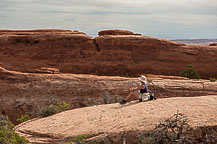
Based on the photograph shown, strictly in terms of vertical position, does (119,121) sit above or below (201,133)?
below

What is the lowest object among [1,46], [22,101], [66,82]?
[22,101]

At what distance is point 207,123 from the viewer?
8.99 m

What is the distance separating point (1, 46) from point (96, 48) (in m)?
9.55

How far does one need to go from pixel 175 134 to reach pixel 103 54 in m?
19.6

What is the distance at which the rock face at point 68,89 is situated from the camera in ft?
66.6

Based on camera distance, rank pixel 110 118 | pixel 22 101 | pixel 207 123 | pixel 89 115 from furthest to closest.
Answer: pixel 22 101 → pixel 89 115 → pixel 110 118 → pixel 207 123

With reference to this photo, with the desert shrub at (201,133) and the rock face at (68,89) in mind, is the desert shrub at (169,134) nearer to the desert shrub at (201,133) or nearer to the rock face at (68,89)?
the desert shrub at (201,133)

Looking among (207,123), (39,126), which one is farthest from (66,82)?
(207,123)

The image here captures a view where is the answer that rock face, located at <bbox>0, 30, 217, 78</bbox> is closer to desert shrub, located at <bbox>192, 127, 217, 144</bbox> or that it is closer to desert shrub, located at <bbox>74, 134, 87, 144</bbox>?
desert shrub, located at <bbox>74, 134, 87, 144</bbox>

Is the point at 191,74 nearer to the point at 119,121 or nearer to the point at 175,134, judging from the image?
the point at 119,121

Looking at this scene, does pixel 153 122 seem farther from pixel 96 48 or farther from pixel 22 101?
→ pixel 96 48

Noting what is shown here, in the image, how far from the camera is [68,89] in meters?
21.0

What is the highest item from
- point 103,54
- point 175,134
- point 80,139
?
point 103,54

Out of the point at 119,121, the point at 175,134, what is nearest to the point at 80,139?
the point at 119,121
